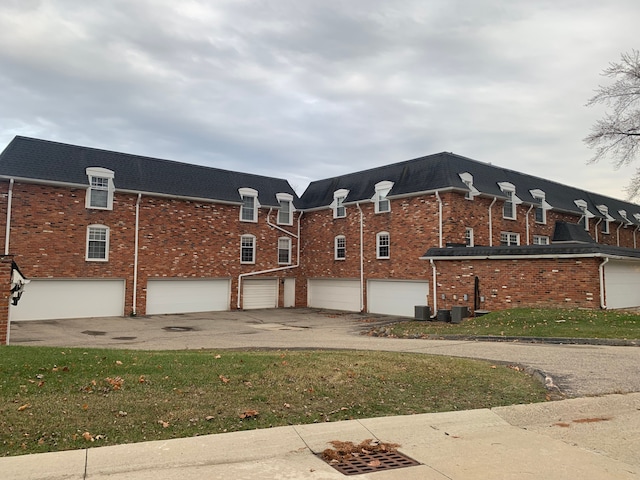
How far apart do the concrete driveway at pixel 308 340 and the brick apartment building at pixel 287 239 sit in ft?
6.15

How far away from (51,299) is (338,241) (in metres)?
15.9

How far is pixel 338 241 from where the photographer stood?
30594 mm

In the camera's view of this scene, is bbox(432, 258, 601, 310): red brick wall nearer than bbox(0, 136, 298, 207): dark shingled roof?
Yes

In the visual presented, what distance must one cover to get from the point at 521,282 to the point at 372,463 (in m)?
17.0

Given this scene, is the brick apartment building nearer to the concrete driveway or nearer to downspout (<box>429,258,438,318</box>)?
downspout (<box>429,258,438,318</box>)

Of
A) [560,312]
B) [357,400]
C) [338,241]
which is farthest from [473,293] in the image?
[357,400]

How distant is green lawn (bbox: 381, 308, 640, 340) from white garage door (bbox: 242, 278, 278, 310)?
12.6m

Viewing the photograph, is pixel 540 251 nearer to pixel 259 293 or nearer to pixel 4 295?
pixel 259 293

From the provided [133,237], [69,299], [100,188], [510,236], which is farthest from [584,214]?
[69,299]

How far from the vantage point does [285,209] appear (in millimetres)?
32531

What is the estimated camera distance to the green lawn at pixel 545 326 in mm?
14383

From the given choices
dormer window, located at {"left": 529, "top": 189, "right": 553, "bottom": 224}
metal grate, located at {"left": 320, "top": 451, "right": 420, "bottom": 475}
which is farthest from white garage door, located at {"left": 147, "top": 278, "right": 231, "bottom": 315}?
metal grate, located at {"left": 320, "top": 451, "right": 420, "bottom": 475}

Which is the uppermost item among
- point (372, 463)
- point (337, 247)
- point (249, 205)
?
point (249, 205)

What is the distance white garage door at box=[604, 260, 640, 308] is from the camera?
19062 mm
